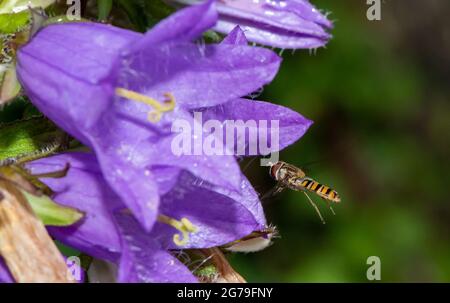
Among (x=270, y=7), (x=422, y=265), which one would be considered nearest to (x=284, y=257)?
(x=422, y=265)

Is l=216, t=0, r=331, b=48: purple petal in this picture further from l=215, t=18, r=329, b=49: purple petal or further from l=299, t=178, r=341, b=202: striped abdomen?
l=299, t=178, r=341, b=202: striped abdomen

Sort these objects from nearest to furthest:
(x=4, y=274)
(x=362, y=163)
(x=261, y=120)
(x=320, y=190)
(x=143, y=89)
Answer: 1. (x=4, y=274)
2. (x=143, y=89)
3. (x=261, y=120)
4. (x=320, y=190)
5. (x=362, y=163)

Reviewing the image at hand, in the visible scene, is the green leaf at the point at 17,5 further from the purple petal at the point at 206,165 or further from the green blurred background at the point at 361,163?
the green blurred background at the point at 361,163

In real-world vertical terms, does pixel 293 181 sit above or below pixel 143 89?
below

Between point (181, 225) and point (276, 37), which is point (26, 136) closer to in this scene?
point (181, 225)

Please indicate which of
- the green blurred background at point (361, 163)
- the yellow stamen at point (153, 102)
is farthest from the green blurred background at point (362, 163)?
the yellow stamen at point (153, 102)

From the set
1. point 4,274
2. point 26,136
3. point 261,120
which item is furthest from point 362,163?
point 4,274
